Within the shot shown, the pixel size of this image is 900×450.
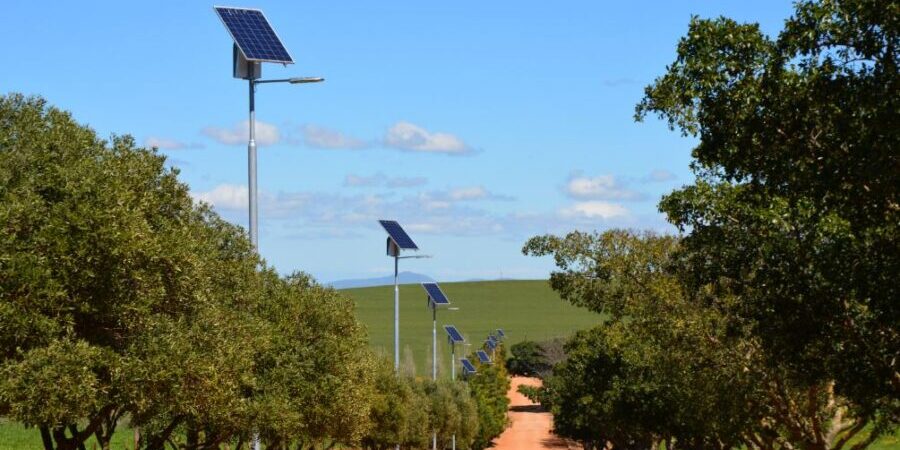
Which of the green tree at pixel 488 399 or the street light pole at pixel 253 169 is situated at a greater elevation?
the street light pole at pixel 253 169

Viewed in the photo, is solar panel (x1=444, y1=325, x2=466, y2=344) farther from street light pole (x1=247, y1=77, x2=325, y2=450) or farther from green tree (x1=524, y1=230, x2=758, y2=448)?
street light pole (x1=247, y1=77, x2=325, y2=450)

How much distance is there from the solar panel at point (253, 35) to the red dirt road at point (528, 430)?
2998 inches

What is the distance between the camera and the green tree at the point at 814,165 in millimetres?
15078

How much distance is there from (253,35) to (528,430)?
331 ft

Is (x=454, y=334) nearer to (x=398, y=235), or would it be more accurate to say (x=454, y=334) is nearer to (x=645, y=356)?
(x=398, y=235)

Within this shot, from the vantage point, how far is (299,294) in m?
32.0

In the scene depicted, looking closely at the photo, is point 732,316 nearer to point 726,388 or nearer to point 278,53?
point 726,388

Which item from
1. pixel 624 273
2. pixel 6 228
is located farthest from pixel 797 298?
pixel 624 273

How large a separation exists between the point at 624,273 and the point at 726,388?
46.8 feet

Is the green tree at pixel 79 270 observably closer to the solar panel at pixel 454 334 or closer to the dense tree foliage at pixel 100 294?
the dense tree foliage at pixel 100 294

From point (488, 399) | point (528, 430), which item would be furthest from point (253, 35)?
point (528, 430)

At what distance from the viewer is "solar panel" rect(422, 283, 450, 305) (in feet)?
237

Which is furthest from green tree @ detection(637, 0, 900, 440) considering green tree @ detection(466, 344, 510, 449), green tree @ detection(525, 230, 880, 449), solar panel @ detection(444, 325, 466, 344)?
green tree @ detection(466, 344, 510, 449)

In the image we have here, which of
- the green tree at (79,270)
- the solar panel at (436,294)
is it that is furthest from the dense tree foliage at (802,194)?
the solar panel at (436,294)
